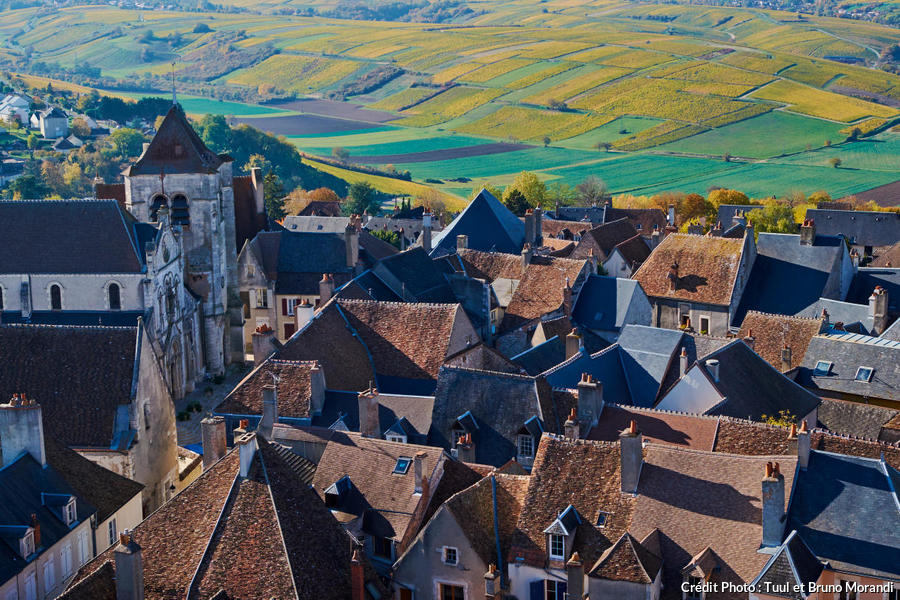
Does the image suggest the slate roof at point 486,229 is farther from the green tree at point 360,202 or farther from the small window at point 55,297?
the green tree at point 360,202

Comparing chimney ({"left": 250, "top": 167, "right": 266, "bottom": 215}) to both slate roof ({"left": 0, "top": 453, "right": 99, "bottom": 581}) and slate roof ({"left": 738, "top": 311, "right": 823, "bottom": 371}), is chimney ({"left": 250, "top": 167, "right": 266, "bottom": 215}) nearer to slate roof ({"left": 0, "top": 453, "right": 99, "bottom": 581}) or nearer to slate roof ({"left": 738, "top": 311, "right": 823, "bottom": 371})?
slate roof ({"left": 738, "top": 311, "right": 823, "bottom": 371})

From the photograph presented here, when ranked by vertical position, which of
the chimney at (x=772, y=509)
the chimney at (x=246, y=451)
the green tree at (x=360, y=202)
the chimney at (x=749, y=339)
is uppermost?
the chimney at (x=246, y=451)

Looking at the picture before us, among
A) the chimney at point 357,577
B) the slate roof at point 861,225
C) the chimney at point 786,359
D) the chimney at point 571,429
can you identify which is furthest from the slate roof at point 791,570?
the slate roof at point 861,225

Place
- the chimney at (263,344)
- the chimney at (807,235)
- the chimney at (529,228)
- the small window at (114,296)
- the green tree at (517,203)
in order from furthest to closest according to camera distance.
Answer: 1. the green tree at (517,203)
2. the chimney at (529,228)
3. the chimney at (807,235)
4. the small window at (114,296)
5. the chimney at (263,344)

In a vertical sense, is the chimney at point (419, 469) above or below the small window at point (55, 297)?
above

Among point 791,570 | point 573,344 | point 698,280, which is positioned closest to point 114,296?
point 573,344

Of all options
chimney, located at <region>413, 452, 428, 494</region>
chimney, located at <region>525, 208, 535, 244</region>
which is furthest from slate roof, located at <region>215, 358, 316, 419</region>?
chimney, located at <region>525, 208, 535, 244</region>

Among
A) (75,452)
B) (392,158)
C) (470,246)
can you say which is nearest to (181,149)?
(470,246)
